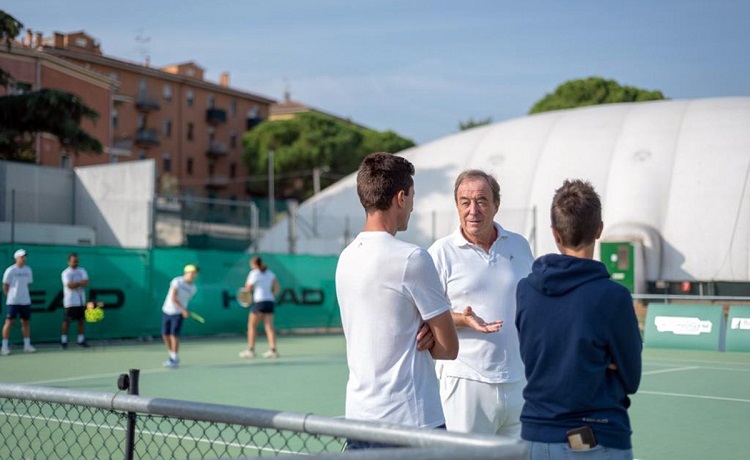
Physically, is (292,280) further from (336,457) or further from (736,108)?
(336,457)

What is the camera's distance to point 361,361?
12.7 ft

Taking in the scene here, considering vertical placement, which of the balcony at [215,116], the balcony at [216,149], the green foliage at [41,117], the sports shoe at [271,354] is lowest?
the sports shoe at [271,354]

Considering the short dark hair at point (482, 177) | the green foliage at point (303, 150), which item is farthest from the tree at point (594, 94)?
the short dark hair at point (482, 177)

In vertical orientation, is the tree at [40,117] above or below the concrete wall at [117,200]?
above

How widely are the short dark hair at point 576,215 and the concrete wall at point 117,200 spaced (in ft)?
79.1

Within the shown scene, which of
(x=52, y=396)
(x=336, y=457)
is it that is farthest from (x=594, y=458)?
(x=52, y=396)

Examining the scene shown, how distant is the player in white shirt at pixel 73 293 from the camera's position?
1936 cm

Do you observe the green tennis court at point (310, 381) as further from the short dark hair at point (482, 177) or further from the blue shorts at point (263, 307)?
the short dark hair at point (482, 177)

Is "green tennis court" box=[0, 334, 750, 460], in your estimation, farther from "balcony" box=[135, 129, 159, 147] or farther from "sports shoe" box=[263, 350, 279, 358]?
"balcony" box=[135, 129, 159, 147]

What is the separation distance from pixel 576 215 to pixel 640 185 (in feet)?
108

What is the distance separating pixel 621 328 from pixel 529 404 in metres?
0.46

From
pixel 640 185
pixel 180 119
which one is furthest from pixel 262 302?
pixel 180 119

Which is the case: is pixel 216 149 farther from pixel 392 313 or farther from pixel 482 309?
pixel 392 313

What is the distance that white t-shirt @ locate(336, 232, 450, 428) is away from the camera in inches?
148
